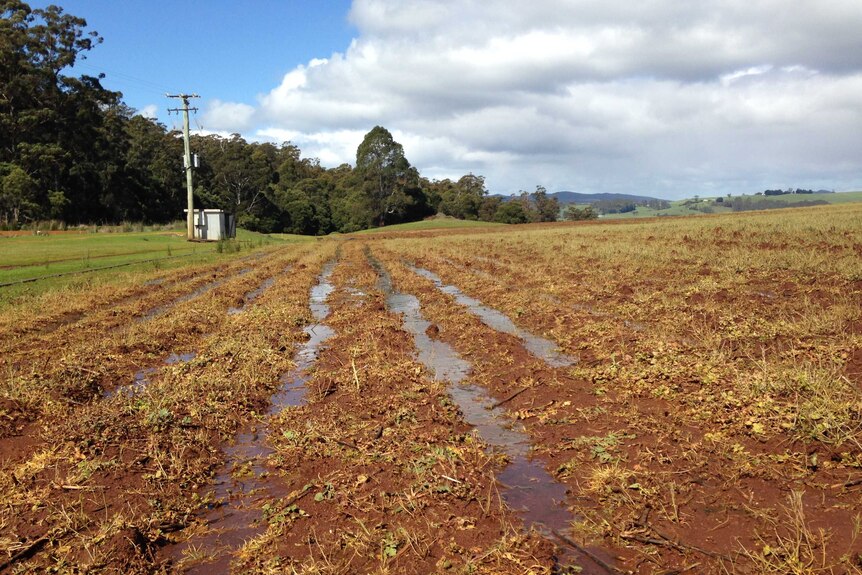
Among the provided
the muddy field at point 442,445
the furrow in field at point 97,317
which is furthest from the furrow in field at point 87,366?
the furrow in field at point 97,317

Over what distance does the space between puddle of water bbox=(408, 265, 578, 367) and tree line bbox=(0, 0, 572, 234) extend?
4287 centimetres

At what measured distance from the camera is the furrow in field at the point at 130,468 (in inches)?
144

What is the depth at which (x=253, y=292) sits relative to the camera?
55.1ft

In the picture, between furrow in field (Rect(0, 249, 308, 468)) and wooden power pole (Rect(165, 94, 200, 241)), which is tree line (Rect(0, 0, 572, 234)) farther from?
furrow in field (Rect(0, 249, 308, 468))

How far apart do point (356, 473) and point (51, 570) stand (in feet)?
7.05

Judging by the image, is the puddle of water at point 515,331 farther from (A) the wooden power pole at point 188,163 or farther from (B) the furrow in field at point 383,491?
(A) the wooden power pole at point 188,163

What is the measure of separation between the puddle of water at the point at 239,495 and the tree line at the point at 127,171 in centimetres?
4726

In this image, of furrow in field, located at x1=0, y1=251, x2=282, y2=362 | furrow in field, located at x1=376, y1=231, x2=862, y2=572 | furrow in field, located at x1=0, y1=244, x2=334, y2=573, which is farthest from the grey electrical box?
furrow in field, located at x1=376, y1=231, x2=862, y2=572

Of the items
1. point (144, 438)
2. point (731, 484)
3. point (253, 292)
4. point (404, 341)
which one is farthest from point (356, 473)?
point (253, 292)

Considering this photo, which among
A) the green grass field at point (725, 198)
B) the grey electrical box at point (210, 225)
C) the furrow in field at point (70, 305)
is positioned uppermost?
the green grass field at point (725, 198)

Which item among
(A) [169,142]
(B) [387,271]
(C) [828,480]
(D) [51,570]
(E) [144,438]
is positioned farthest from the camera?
Answer: (A) [169,142]

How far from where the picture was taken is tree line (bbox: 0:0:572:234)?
1896 inches

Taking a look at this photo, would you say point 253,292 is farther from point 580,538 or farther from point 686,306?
point 580,538

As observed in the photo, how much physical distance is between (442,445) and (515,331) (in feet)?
18.8
